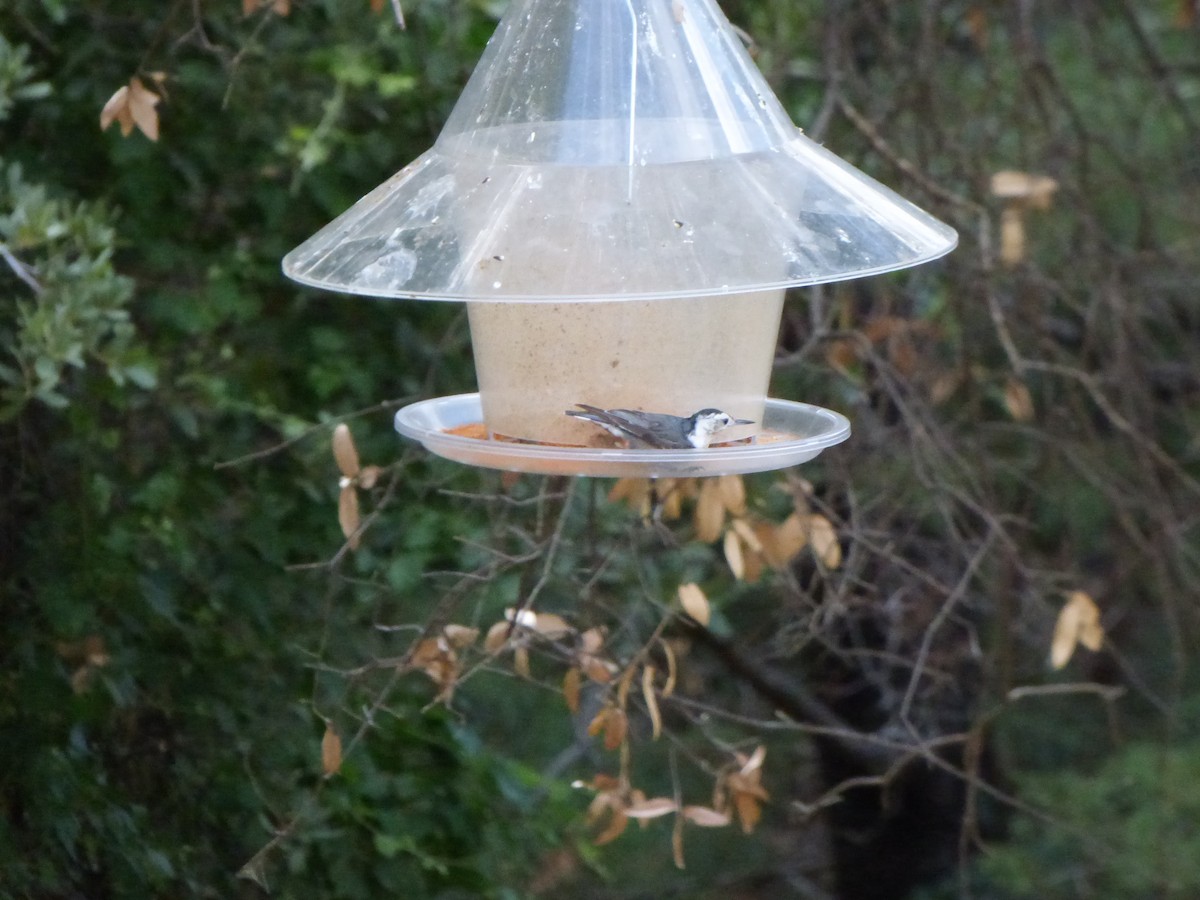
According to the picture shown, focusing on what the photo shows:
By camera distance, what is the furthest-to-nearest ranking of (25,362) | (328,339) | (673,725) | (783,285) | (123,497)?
1. (673,725)
2. (328,339)
3. (123,497)
4. (25,362)
5. (783,285)

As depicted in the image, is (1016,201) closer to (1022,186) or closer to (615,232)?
(1022,186)

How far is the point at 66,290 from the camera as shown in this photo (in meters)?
2.11

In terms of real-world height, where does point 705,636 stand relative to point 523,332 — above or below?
below

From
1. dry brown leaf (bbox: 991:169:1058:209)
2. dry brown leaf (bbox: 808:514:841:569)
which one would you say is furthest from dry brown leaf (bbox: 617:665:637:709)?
dry brown leaf (bbox: 991:169:1058:209)

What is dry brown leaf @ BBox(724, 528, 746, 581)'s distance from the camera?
2383 mm

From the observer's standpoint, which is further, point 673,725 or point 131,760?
point 673,725

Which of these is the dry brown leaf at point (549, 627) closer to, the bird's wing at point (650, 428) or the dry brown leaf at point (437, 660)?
the dry brown leaf at point (437, 660)

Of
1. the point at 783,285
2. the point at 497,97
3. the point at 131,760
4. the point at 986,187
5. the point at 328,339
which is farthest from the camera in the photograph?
the point at 986,187

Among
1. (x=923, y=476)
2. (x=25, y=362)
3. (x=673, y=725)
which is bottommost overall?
(x=673, y=725)

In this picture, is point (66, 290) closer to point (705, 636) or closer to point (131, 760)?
point (131, 760)

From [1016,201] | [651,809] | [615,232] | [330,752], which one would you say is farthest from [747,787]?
[1016,201]

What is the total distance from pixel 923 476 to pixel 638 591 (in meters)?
0.64

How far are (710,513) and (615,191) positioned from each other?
2.87 ft

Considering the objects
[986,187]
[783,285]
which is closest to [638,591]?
[986,187]
